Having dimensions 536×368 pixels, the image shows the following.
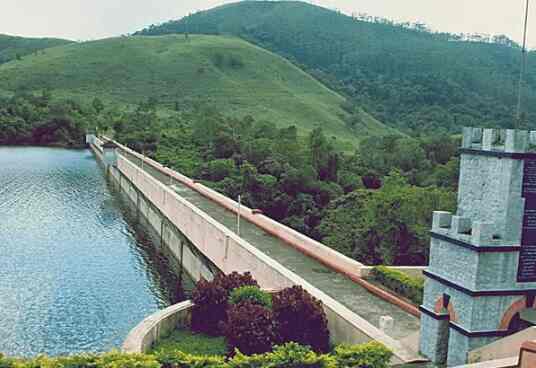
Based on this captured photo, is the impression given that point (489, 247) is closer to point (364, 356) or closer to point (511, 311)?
point (511, 311)

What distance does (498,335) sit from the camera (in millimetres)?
13680

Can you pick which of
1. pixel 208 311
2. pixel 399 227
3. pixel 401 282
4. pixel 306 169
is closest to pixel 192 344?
pixel 208 311

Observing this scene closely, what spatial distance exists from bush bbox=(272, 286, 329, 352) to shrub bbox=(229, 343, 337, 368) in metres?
2.94

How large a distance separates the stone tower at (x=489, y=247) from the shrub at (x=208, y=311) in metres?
6.39

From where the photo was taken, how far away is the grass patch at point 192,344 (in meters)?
16.3

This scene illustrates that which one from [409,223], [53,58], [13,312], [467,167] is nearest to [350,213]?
[409,223]

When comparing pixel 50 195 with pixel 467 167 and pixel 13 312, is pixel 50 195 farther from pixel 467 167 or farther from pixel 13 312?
pixel 467 167

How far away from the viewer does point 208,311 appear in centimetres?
1806

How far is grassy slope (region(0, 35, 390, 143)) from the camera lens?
13788 centimetres

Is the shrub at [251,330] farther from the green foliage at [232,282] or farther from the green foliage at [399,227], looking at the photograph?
the green foliage at [399,227]

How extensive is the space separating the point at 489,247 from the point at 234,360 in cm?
590

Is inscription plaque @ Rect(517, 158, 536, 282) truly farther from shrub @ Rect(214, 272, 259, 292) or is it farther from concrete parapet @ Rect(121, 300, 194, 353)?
concrete parapet @ Rect(121, 300, 194, 353)

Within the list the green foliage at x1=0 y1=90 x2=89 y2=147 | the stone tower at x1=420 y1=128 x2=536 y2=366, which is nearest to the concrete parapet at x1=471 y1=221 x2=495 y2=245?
the stone tower at x1=420 y1=128 x2=536 y2=366

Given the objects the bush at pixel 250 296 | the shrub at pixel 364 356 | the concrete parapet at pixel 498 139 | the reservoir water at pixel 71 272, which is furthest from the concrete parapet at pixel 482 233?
the reservoir water at pixel 71 272
